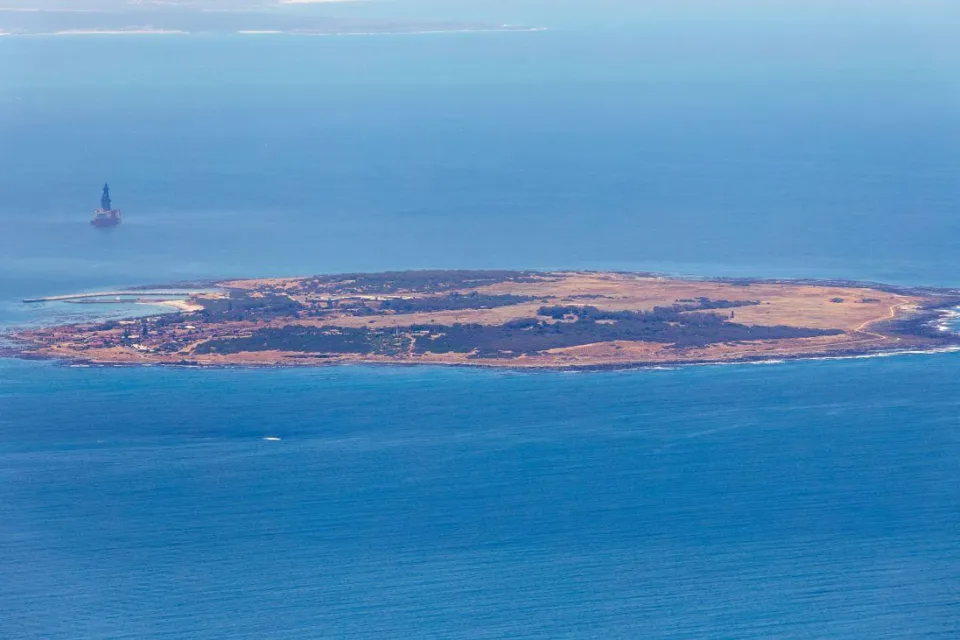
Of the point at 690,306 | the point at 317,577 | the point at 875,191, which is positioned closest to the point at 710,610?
the point at 317,577

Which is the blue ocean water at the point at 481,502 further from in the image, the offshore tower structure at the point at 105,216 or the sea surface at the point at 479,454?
the offshore tower structure at the point at 105,216

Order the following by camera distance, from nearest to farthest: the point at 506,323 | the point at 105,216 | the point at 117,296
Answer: the point at 506,323, the point at 117,296, the point at 105,216

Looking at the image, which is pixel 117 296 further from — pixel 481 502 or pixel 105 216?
pixel 481 502

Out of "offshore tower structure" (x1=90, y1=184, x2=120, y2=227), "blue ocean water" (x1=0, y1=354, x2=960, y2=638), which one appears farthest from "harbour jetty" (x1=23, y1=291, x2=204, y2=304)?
"offshore tower structure" (x1=90, y1=184, x2=120, y2=227)

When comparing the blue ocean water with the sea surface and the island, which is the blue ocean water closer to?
the sea surface

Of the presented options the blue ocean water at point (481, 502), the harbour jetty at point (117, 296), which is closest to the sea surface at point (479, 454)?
the blue ocean water at point (481, 502)

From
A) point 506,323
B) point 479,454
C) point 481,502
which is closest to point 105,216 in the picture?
point 506,323
